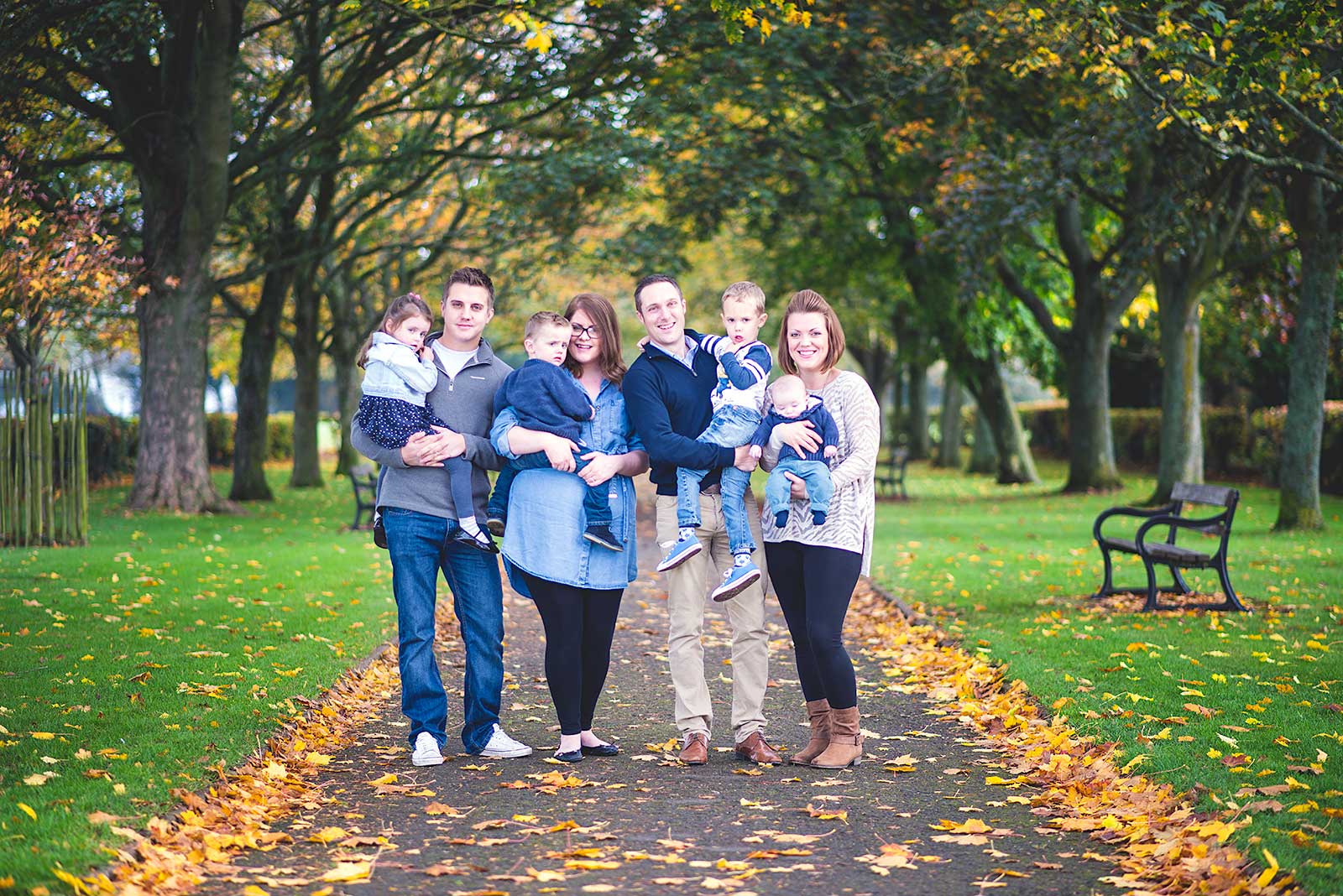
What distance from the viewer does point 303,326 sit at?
95.6 feet

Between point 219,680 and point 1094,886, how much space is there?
491 cm

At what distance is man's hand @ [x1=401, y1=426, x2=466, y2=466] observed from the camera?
571cm

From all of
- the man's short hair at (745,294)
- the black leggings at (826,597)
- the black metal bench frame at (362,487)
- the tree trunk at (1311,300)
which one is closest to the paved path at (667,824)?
the black leggings at (826,597)

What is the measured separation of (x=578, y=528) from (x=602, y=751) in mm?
1089

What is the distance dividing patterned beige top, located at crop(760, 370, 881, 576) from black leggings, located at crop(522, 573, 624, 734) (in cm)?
84

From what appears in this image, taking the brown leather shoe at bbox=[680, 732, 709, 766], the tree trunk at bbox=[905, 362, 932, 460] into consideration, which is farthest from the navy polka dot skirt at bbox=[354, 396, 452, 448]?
the tree trunk at bbox=[905, 362, 932, 460]

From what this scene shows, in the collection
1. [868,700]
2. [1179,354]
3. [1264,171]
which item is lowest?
[868,700]

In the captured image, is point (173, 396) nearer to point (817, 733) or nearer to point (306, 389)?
point (306, 389)

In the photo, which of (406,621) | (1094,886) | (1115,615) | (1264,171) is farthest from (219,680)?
(1264,171)

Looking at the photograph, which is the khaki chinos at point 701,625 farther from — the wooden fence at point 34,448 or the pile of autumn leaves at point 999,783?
the wooden fence at point 34,448

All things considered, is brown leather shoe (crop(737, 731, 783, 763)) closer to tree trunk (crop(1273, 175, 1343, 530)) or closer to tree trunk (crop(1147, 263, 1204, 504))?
tree trunk (crop(1273, 175, 1343, 530))

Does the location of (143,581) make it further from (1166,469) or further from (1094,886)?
(1166,469)

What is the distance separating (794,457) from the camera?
564cm

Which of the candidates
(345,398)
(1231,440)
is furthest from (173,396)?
(1231,440)
